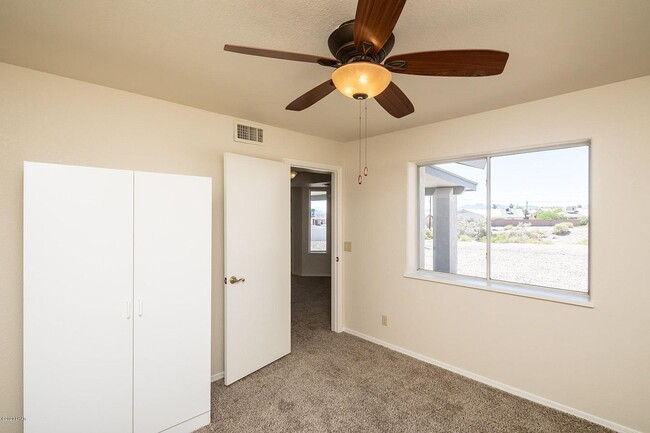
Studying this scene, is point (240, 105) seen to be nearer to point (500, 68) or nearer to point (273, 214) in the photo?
point (273, 214)

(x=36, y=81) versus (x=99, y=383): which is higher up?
(x=36, y=81)

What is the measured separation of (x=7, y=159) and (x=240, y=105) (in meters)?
1.58

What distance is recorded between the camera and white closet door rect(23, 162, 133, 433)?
1.56 m

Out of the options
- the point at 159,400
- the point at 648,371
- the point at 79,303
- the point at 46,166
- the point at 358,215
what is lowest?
the point at 159,400


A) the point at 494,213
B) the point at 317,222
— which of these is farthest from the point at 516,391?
the point at 317,222

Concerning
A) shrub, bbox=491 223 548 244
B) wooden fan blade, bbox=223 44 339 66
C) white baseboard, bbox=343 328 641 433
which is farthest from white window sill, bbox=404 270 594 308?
wooden fan blade, bbox=223 44 339 66

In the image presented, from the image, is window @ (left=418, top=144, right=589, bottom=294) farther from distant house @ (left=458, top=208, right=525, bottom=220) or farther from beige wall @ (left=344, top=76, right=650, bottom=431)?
beige wall @ (left=344, top=76, right=650, bottom=431)

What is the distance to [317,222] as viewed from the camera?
7.55m

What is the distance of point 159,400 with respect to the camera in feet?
6.37

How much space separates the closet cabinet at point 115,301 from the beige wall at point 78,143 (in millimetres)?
494

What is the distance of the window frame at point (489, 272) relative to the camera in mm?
2275

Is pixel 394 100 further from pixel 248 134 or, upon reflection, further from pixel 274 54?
pixel 248 134

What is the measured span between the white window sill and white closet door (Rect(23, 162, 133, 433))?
264cm

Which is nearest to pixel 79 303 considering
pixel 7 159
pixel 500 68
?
pixel 7 159
